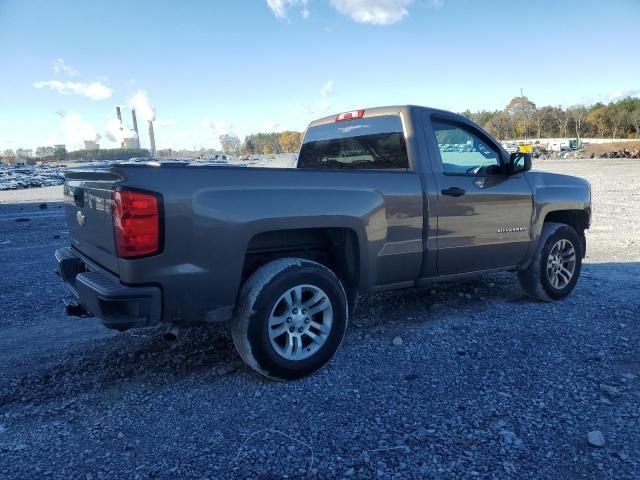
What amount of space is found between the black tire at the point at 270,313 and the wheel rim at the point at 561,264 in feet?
9.18

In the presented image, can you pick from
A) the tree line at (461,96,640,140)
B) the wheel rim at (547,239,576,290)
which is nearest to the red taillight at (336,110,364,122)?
the wheel rim at (547,239,576,290)

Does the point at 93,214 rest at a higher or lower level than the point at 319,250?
higher

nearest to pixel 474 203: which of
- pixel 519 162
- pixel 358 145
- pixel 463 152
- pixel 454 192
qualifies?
pixel 454 192

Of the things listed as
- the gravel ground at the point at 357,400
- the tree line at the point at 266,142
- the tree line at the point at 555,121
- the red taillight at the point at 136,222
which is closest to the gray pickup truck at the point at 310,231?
the red taillight at the point at 136,222

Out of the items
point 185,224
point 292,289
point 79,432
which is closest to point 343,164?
point 292,289

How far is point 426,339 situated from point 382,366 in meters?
0.68

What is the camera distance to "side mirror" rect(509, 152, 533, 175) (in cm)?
445

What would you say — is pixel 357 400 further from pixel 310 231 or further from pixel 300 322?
pixel 310 231

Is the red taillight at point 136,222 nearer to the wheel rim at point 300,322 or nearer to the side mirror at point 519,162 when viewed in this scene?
the wheel rim at point 300,322

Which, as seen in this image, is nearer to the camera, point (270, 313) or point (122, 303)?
point (122, 303)

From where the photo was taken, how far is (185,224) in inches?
109

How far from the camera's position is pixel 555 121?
359 feet

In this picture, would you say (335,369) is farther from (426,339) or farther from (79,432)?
(79,432)

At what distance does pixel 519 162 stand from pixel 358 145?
155cm
